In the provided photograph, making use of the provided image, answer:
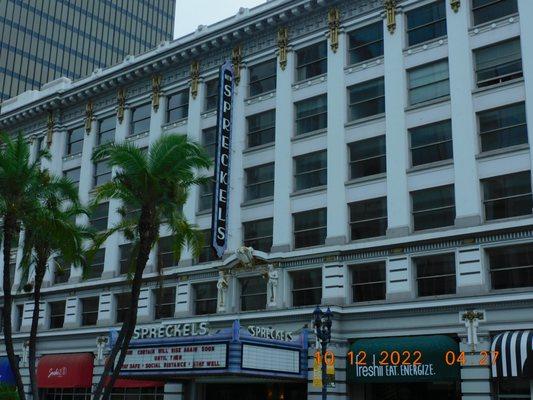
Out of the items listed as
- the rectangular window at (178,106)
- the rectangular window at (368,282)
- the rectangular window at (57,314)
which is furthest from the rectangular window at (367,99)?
the rectangular window at (57,314)

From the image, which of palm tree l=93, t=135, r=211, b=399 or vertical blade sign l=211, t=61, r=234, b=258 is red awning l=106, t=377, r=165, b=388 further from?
palm tree l=93, t=135, r=211, b=399

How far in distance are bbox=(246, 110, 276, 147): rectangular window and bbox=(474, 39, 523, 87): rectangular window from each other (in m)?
12.3

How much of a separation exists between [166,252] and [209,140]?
7376 millimetres

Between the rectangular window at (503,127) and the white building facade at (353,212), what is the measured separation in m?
0.07

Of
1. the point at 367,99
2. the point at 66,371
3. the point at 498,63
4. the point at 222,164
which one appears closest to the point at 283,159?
the point at 222,164

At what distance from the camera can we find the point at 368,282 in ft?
121

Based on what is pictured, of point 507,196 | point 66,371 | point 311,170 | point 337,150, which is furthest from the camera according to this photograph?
point 66,371

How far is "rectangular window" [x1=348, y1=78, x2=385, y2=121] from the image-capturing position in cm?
3925

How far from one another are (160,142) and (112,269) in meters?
18.4

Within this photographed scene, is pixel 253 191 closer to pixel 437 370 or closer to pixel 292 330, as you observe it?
pixel 292 330

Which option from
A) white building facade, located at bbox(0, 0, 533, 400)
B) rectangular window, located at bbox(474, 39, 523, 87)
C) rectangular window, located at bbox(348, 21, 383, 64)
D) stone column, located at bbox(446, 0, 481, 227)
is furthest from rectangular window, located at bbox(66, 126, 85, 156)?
rectangular window, located at bbox(474, 39, 523, 87)

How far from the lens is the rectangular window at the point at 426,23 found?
125 ft

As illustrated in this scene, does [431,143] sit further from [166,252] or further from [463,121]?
Answer: [166,252]

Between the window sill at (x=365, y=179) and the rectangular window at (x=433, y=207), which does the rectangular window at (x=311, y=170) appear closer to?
the window sill at (x=365, y=179)
